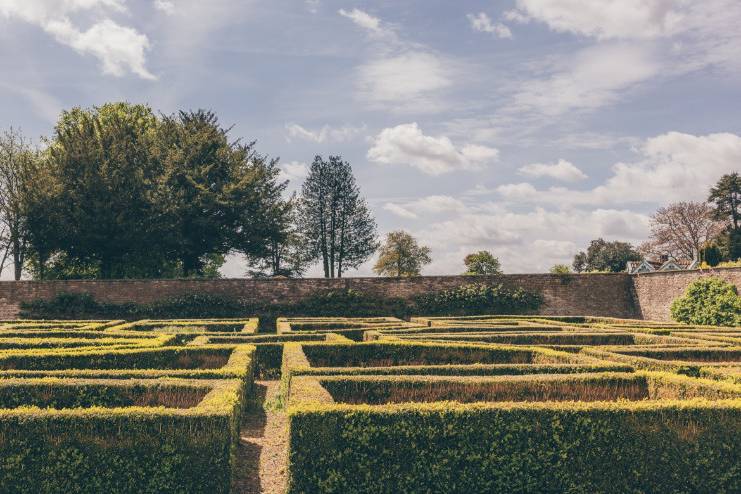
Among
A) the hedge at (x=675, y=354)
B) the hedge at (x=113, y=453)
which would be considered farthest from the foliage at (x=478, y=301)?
the hedge at (x=113, y=453)

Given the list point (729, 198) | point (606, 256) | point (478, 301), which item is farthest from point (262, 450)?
point (606, 256)

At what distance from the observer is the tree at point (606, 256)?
263ft

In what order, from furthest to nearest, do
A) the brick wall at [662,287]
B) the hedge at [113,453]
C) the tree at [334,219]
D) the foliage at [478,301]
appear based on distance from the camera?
1. the tree at [334,219]
2. the foliage at [478,301]
3. the brick wall at [662,287]
4. the hedge at [113,453]

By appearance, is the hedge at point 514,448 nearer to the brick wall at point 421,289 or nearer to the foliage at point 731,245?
the brick wall at point 421,289

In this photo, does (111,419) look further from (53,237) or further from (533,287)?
(53,237)

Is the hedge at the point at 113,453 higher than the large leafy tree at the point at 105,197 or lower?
lower

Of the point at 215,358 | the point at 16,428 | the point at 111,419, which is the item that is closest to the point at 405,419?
the point at 111,419

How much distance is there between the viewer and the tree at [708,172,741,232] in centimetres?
5898

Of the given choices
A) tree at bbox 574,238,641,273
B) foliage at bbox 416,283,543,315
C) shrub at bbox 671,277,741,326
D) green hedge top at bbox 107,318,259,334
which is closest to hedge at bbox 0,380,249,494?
green hedge top at bbox 107,318,259,334

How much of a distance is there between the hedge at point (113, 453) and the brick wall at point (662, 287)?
23719 mm

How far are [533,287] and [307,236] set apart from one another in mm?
29558

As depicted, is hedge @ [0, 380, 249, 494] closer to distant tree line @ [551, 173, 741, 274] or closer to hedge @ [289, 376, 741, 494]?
hedge @ [289, 376, 741, 494]

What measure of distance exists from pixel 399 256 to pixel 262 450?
5680 centimetres

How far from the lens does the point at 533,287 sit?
94.7ft
